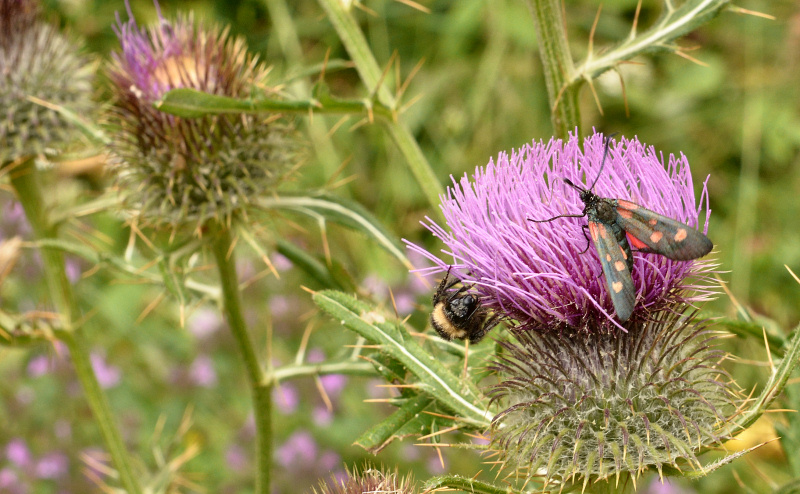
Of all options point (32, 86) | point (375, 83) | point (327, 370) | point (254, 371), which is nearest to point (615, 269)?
point (327, 370)

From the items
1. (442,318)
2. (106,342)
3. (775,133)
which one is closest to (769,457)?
(775,133)

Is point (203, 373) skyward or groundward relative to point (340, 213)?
groundward

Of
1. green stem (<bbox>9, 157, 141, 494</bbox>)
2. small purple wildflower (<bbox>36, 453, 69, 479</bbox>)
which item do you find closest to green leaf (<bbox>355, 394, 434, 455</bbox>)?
green stem (<bbox>9, 157, 141, 494</bbox>)

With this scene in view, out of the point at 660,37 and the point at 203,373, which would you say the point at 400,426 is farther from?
the point at 203,373

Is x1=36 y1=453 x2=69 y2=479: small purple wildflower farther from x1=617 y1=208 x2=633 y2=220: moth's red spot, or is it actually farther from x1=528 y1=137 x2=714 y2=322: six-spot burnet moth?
x1=617 y1=208 x2=633 y2=220: moth's red spot

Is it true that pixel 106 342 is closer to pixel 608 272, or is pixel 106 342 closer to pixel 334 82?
pixel 334 82
